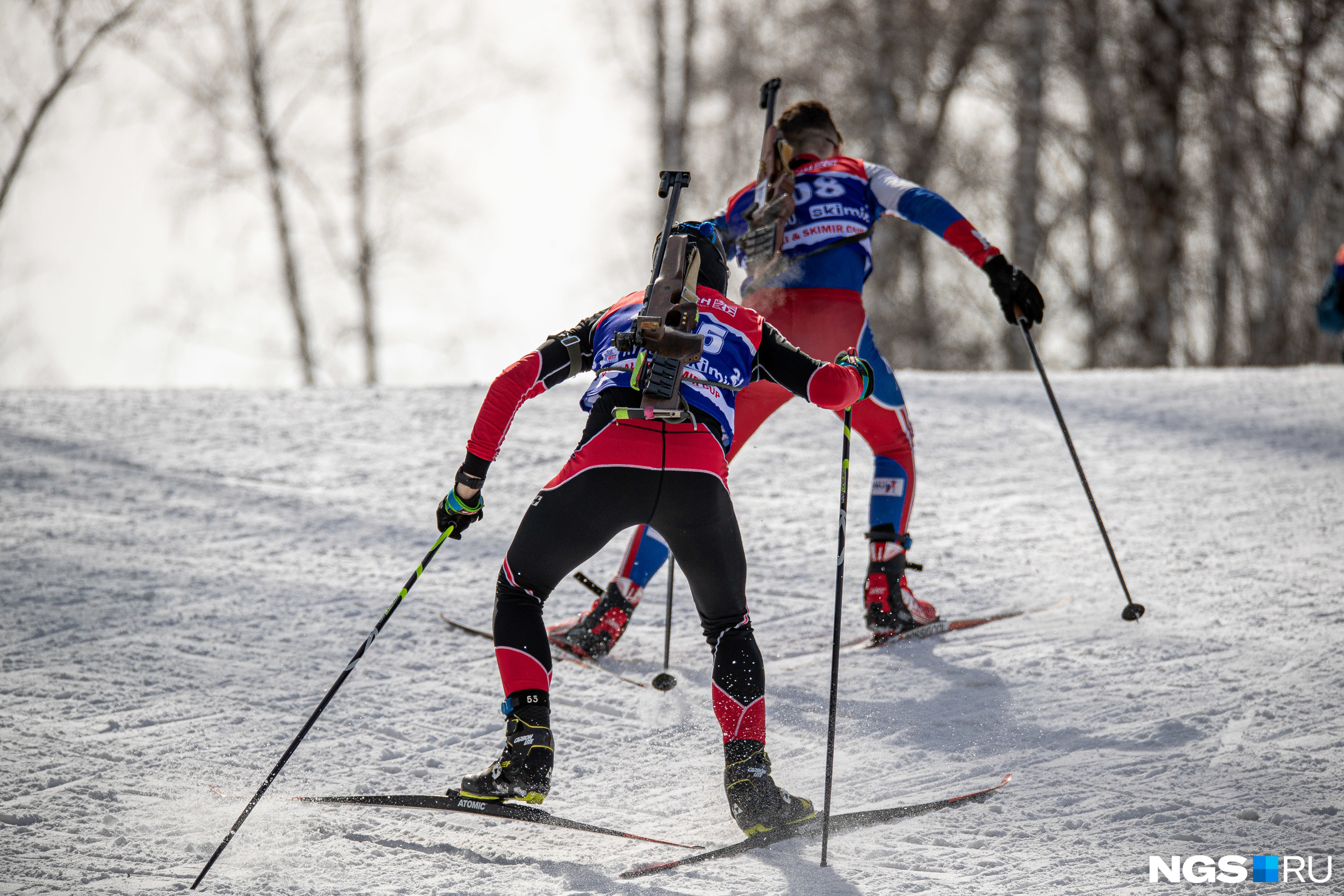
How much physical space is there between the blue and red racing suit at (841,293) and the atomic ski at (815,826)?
4.86 ft

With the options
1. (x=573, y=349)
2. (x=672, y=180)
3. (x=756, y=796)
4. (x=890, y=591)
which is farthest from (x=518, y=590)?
(x=890, y=591)

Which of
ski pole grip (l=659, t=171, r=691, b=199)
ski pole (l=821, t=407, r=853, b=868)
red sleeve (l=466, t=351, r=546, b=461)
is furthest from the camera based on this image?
ski pole grip (l=659, t=171, r=691, b=199)

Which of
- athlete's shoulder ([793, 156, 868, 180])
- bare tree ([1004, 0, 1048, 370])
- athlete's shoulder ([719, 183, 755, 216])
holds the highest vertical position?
bare tree ([1004, 0, 1048, 370])

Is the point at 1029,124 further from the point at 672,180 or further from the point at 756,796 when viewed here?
the point at 756,796

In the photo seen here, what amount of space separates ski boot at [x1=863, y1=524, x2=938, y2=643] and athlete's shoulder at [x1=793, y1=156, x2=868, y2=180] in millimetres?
1425

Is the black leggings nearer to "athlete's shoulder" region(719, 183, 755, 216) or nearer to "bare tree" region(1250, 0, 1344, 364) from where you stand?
"athlete's shoulder" region(719, 183, 755, 216)

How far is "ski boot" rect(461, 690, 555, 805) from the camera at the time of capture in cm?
299

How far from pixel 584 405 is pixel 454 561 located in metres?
2.22

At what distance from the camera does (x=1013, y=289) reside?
4.14 m

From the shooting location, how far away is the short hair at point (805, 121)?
458 centimetres

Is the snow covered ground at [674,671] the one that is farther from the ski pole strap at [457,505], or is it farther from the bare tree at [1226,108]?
the bare tree at [1226,108]

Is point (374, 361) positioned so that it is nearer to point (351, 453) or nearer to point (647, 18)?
point (647, 18)

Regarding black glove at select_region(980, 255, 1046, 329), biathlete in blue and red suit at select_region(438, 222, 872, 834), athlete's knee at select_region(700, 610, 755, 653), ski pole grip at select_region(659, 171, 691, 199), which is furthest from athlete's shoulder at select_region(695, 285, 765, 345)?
black glove at select_region(980, 255, 1046, 329)

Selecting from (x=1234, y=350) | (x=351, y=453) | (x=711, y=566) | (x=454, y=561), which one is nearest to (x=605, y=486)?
(x=711, y=566)
